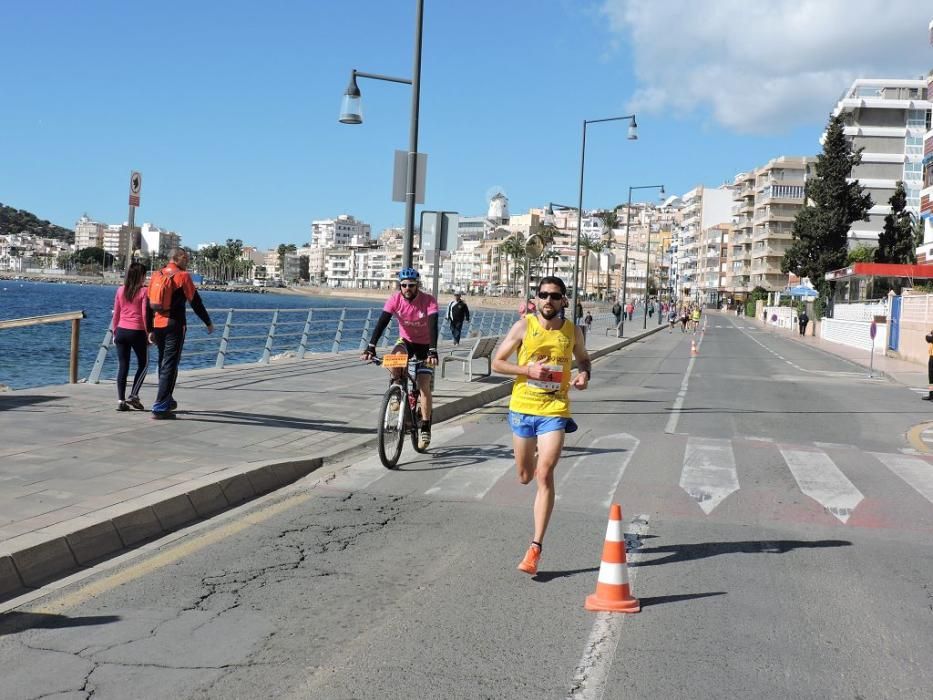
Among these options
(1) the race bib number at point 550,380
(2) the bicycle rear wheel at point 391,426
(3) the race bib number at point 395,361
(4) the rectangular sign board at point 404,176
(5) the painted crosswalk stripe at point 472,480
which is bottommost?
(5) the painted crosswalk stripe at point 472,480

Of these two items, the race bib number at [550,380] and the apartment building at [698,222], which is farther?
the apartment building at [698,222]

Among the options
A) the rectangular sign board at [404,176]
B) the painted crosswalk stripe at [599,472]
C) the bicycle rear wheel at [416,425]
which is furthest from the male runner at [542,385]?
the rectangular sign board at [404,176]

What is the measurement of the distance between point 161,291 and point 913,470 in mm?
8278

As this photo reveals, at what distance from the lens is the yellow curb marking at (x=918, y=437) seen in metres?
11.8

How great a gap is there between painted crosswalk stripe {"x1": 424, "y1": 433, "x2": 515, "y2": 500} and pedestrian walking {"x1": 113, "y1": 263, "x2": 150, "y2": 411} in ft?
13.4

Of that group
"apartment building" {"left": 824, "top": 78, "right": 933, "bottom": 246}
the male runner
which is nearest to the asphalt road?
the male runner

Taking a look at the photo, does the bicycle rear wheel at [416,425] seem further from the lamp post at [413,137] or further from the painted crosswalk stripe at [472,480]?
the lamp post at [413,137]

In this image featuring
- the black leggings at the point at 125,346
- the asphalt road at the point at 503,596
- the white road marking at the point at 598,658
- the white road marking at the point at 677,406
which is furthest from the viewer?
the white road marking at the point at 677,406

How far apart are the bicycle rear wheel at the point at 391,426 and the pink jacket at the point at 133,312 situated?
3374 mm

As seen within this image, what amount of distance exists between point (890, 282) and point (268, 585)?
57.6 metres

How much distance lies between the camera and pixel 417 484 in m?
8.37

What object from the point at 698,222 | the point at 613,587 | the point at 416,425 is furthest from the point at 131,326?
the point at 698,222

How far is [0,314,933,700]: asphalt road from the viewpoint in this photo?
4.04 metres

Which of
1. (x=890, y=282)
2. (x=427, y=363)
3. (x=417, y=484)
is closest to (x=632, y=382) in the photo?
(x=427, y=363)
